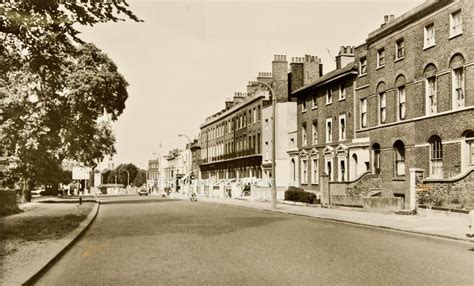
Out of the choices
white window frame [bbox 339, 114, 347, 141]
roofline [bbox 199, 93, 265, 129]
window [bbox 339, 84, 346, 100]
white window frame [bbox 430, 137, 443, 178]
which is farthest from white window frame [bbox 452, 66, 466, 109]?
roofline [bbox 199, 93, 265, 129]

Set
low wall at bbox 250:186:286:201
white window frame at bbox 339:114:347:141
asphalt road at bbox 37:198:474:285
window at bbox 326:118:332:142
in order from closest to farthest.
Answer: asphalt road at bbox 37:198:474:285
white window frame at bbox 339:114:347:141
window at bbox 326:118:332:142
low wall at bbox 250:186:286:201

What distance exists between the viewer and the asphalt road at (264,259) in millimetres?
8633

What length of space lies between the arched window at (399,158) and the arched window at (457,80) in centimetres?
530

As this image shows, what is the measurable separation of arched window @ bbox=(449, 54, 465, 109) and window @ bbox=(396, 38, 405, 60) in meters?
4.93

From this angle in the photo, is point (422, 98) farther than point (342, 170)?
No

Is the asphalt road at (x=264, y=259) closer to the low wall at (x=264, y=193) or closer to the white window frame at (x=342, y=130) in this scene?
the white window frame at (x=342, y=130)

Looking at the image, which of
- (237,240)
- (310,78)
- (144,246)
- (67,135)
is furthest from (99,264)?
(310,78)

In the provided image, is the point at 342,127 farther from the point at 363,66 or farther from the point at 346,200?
the point at 346,200

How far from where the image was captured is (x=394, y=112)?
31734 millimetres

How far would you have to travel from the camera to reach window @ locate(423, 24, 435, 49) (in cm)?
2816

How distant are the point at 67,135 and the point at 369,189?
2274cm

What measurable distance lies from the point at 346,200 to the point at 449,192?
9.86m

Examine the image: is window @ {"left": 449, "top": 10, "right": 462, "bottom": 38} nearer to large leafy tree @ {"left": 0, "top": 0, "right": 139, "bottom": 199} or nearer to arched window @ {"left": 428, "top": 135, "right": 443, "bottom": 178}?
arched window @ {"left": 428, "top": 135, "right": 443, "bottom": 178}

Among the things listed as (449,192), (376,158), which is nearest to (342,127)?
(376,158)
